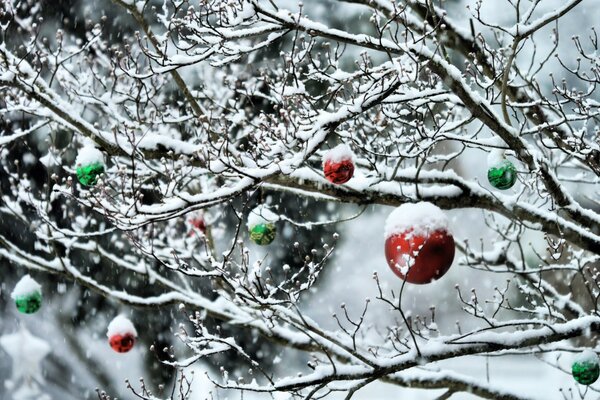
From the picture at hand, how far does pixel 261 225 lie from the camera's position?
434 cm

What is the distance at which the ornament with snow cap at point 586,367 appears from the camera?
388 cm

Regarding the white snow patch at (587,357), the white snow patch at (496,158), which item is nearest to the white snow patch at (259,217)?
the white snow patch at (496,158)

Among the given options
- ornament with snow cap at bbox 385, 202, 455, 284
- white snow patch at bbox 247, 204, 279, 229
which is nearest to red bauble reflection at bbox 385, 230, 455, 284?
ornament with snow cap at bbox 385, 202, 455, 284

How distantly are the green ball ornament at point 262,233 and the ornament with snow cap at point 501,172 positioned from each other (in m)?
1.31

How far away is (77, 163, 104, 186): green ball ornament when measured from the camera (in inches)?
148

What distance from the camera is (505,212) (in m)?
4.17

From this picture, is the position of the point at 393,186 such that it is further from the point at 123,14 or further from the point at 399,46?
the point at 123,14

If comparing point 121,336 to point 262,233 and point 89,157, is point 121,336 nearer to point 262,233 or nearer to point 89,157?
point 262,233

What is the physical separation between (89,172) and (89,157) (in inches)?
3.2

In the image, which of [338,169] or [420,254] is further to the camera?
[420,254]

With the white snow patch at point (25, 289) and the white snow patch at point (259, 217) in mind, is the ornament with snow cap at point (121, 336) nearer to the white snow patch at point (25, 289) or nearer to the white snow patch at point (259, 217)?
the white snow patch at point (25, 289)

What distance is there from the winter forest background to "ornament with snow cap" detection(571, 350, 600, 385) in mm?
269

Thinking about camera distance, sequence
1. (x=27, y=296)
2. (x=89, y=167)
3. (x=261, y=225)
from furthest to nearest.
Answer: (x=27, y=296) < (x=261, y=225) < (x=89, y=167)

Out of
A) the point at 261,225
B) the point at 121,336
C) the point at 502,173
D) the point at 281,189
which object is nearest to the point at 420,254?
the point at 502,173
